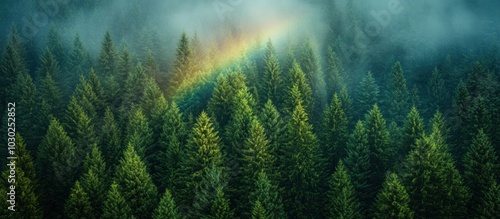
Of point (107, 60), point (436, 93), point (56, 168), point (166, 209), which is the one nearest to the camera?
point (166, 209)

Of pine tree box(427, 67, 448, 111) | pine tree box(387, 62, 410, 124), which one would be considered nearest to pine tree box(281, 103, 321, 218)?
pine tree box(387, 62, 410, 124)

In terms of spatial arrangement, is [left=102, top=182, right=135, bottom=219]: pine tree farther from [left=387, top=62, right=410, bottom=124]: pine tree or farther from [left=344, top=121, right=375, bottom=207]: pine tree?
[left=387, top=62, right=410, bottom=124]: pine tree

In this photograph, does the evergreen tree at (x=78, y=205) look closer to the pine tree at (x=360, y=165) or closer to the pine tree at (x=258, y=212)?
the pine tree at (x=258, y=212)

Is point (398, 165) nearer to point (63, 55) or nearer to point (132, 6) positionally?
point (63, 55)

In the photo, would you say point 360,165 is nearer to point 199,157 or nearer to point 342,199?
point 342,199

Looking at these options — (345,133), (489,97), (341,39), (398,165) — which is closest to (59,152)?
(345,133)

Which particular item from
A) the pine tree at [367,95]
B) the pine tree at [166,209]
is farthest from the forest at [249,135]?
the pine tree at [367,95]

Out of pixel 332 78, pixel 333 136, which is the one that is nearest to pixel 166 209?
pixel 333 136
